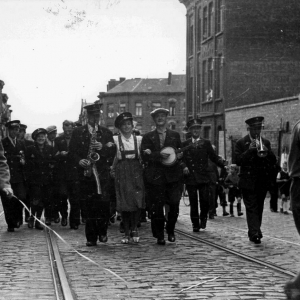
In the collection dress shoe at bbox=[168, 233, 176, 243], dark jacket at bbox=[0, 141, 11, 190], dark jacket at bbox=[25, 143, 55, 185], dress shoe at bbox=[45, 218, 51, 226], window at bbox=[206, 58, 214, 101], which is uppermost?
window at bbox=[206, 58, 214, 101]

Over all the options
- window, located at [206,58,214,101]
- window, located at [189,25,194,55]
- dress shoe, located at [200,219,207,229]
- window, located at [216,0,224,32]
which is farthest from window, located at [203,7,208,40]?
dress shoe, located at [200,219,207,229]

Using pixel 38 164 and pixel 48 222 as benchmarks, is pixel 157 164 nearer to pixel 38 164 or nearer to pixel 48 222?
pixel 38 164

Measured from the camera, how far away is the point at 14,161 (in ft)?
43.9

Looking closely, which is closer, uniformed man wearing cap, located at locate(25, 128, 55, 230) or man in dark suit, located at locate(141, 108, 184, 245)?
man in dark suit, located at locate(141, 108, 184, 245)

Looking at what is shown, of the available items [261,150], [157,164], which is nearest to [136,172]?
[157,164]

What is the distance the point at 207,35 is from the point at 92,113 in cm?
2992

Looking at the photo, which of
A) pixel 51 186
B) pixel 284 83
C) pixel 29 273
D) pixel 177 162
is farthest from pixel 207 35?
pixel 29 273

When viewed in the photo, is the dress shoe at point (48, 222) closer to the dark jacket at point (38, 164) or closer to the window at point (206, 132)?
the dark jacket at point (38, 164)

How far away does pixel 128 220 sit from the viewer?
10.9 m

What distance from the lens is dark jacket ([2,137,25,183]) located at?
13.3 m

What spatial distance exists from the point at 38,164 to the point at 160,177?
12.5 feet

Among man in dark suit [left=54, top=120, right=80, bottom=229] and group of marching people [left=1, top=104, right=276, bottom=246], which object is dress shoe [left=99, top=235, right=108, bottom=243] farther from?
man in dark suit [left=54, top=120, right=80, bottom=229]

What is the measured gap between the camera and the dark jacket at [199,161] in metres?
12.6

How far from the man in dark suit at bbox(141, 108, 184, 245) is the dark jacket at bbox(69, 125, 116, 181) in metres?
0.54
